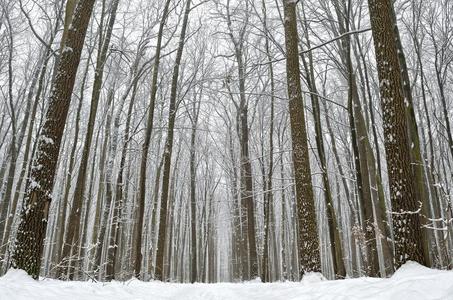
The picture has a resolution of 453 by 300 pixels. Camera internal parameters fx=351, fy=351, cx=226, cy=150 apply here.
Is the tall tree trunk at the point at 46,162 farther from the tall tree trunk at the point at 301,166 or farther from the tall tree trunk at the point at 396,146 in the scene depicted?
the tall tree trunk at the point at 396,146

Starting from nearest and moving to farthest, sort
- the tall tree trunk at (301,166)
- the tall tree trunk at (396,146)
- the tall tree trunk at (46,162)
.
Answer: the tall tree trunk at (396,146), the tall tree trunk at (46,162), the tall tree trunk at (301,166)

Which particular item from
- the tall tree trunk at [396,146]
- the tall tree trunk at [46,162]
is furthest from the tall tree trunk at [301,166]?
the tall tree trunk at [46,162]

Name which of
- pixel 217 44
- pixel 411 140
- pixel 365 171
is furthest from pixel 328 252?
pixel 411 140

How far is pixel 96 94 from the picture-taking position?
951 centimetres

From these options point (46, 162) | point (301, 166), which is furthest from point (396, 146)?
point (46, 162)

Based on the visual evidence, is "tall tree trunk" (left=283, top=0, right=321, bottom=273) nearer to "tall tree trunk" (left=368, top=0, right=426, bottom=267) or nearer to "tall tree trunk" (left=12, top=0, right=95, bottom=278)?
"tall tree trunk" (left=368, top=0, right=426, bottom=267)

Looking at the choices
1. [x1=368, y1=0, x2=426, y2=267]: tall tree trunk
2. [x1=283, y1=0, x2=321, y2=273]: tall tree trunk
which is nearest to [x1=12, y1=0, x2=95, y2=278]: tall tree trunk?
[x1=283, y1=0, x2=321, y2=273]: tall tree trunk

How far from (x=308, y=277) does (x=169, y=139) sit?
21.4 ft

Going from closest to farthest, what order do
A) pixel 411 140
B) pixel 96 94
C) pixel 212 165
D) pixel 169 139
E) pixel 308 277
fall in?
pixel 308 277 → pixel 411 140 → pixel 96 94 → pixel 169 139 → pixel 212 165

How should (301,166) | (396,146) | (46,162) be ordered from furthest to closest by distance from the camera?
(301,166), (46,162), (396,146)

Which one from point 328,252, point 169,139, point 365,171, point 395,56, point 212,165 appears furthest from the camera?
point 328,252

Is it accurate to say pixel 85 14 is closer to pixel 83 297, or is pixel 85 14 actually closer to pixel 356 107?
pixel 83 297

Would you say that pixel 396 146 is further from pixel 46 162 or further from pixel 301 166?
pixel 46 162

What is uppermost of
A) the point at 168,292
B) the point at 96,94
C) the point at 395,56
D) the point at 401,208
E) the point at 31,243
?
the point at 96,94
